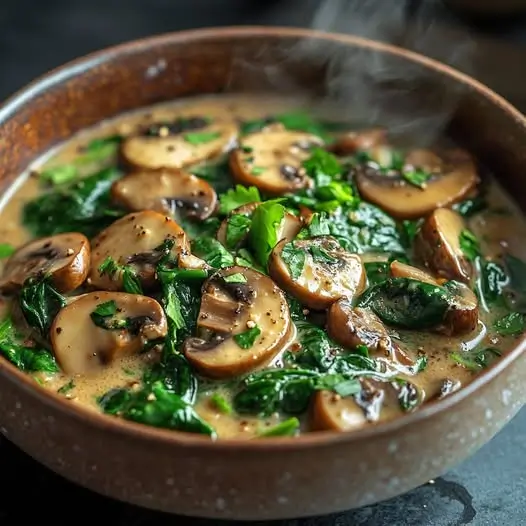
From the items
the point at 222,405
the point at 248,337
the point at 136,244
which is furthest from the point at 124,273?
the point at 222,405

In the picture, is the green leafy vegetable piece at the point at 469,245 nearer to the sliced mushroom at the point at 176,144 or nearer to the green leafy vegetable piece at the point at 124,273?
the sliced mushroom at the point at 176,144

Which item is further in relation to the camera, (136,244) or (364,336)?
(136,244)

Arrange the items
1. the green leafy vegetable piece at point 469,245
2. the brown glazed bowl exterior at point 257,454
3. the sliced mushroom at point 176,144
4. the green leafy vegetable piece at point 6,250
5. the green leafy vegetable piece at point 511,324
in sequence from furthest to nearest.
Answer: the sliced mushroom at point 176,144 → the green leafy vegetable piece at point 6,250 → the green leafy vegetable piece at point 469,245 → the green leafy vegetable piece at point 511,324 → the brown glazed bowl exterior at point 257,454

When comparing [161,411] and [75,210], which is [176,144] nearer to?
[75,210]

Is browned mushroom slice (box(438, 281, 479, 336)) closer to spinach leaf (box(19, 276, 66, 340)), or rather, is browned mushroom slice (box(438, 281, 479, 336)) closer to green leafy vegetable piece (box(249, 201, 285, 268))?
green leafy vegetable piece (box(249, 201, 285, 268))

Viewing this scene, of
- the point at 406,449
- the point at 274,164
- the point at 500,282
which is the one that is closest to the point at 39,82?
the point at 274,164

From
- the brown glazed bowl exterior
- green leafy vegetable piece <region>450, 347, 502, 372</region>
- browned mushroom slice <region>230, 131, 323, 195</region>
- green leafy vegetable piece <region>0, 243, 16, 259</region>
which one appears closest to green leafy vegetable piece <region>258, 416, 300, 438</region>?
the brown glazed bowl exterior

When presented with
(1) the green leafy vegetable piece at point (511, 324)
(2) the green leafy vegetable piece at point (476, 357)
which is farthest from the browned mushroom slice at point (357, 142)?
(2) the green leafy vegetable piece at point (476, 357)
